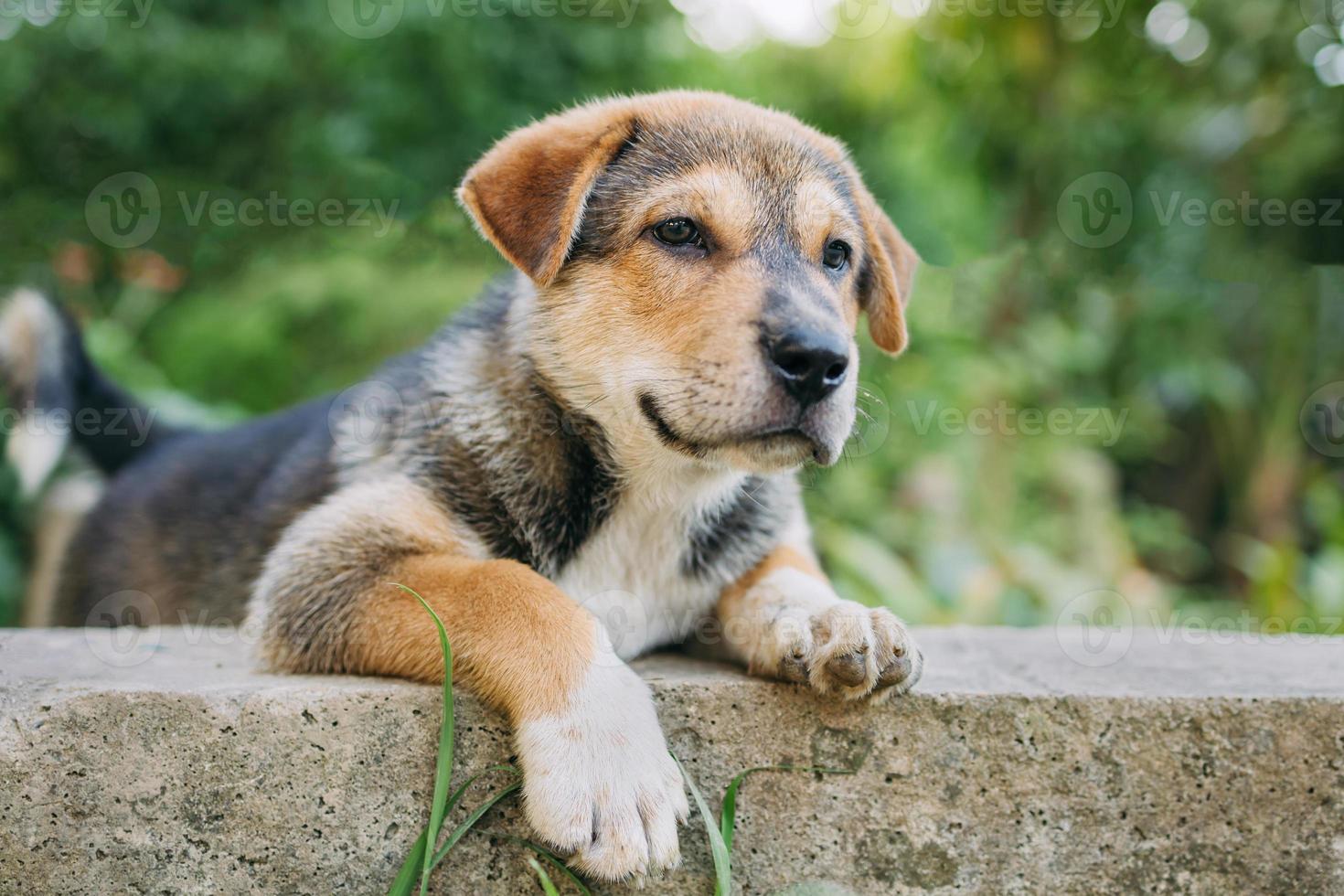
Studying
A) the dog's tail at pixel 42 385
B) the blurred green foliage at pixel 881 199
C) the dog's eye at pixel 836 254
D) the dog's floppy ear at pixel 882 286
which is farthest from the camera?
the blurred green foliage at pixel 881 199

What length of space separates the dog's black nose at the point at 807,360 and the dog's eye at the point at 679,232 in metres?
0.59

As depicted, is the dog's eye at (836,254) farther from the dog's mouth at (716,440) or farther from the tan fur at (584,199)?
the dog's mouth at (716,440)

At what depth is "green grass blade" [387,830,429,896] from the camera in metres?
2.42

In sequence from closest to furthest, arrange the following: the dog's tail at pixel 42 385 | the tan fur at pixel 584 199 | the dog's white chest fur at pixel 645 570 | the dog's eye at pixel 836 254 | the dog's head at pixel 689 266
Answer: the dog's head at pixel 689 266 < the tan fur at pixel 584 199 < the dog's white chest fur at pixel 645 570 < the dog's eye at pixel 836 254 < the dog's tail at pixel 42 385

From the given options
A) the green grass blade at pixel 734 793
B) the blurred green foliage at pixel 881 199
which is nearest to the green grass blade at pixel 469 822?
the green grass blade at pixel 734 793

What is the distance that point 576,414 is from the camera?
337 centimetres

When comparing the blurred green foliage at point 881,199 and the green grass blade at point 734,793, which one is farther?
the blurred green foliage at point 881,199

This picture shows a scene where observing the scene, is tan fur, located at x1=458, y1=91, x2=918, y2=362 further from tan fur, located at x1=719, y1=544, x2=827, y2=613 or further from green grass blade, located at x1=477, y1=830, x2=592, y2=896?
green grass blade, located at x1=477, y1=830, x2=592, y2=896

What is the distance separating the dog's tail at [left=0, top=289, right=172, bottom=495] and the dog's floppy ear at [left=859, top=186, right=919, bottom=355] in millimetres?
3941

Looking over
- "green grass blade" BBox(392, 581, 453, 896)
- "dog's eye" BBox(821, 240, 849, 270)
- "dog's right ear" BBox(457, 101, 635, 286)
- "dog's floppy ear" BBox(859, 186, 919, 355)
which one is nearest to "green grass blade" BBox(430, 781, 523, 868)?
"green grass blade" BBox(392, 581, 453, 896)

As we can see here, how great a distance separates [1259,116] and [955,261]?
4.22 meters

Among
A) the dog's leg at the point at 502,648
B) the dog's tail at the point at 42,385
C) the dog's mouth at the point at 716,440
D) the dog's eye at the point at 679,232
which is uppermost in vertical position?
the dog's eye at the point at 679,232

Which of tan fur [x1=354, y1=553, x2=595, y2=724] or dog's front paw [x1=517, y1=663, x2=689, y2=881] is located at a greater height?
tan fur [x1=354, y1=553, x2=595, y2=724]

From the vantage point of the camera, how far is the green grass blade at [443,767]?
2453 mm
